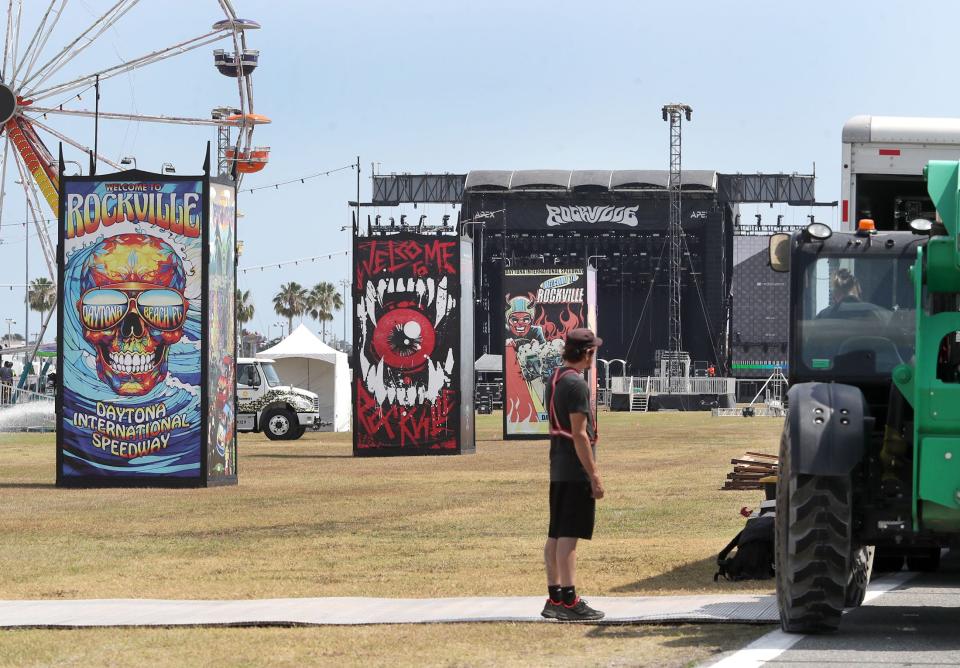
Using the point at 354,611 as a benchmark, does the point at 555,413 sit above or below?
above

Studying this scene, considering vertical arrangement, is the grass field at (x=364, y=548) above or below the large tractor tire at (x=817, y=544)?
below

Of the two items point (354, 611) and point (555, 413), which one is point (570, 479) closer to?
point (555, 413)

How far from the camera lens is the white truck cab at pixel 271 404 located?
161 feet

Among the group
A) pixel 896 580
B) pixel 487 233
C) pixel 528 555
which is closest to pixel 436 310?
pixel 528 555

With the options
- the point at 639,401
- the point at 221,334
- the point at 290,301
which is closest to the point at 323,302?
the point at 290,301

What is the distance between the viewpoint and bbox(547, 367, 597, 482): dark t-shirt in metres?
11.3

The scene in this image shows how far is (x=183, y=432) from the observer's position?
2709cm

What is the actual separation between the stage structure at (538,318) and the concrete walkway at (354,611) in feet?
107

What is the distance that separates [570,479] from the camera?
11289 millimetres

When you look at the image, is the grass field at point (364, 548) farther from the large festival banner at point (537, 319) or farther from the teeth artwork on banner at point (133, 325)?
the large festival banner at point (537, 319)

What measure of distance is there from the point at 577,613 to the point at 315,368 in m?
44.1

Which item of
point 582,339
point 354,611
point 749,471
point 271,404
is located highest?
point 582,339

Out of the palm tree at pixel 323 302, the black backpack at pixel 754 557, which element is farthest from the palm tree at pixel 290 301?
the black backpack at pixel 754 557

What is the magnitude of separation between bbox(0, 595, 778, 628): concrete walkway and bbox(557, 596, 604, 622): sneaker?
99 millimetres
